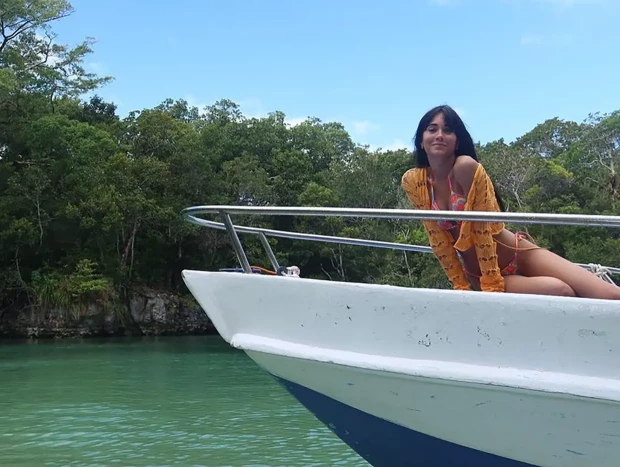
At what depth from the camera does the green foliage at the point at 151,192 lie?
23109mm

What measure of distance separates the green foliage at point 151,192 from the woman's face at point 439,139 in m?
18.3

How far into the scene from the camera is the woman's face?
8.54 feet

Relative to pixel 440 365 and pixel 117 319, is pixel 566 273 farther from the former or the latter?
pixel 117 319

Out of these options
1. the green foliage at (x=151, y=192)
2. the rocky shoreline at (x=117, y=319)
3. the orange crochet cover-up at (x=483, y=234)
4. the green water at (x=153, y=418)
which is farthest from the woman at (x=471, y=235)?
the rocky shoreline at (x=117, y=319)

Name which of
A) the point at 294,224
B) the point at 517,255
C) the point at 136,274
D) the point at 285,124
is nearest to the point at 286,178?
→ the point at 294,224

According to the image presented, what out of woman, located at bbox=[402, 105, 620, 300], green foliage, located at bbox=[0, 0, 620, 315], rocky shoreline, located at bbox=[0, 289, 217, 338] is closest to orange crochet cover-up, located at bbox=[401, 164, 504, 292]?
woman, located at bbox=[402, 105, 620, 300]

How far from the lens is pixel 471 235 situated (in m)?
2.54

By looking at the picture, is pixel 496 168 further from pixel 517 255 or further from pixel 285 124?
pixel 517 255

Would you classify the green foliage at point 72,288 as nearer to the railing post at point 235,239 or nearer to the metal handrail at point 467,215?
the railing post at point 235,239

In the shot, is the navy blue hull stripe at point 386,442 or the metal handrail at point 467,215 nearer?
the metal handrail at point 467,215

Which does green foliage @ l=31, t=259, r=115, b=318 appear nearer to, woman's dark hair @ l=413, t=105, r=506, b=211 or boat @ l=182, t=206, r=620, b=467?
boat @ l=182, t=206, r=620, b=467

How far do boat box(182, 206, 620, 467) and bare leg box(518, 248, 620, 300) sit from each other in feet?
1.31

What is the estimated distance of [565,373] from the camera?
2.02m

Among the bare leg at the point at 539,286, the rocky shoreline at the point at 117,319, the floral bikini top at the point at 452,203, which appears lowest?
the rocky shoreline at the point at 117,319
